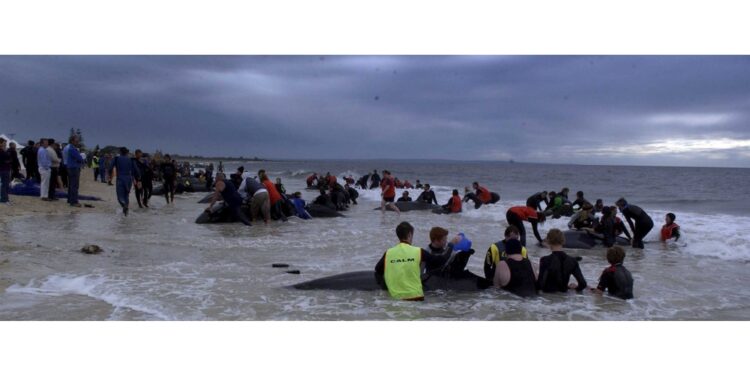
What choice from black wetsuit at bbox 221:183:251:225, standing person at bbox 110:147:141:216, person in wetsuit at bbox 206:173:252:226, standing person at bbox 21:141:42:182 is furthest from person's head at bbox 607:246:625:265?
standing person at bbox 21:141:42:182

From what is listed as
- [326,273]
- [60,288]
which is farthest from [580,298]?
[60,288]

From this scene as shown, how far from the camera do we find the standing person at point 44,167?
49.7 ft

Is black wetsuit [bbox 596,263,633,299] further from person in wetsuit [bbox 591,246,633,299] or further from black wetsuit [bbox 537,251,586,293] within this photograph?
black wetsuit [bbox 537,251,586,293]

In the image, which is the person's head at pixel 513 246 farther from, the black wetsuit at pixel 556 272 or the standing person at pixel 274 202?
the standing person at pixel 274 202

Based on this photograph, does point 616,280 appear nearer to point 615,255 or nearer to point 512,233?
point 615,255

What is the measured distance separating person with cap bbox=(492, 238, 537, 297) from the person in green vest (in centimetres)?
86

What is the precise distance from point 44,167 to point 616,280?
1557 cm

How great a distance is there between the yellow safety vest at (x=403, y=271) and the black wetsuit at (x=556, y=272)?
5.72ft

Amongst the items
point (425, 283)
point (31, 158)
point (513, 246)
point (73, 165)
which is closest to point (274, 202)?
point (73, 165)

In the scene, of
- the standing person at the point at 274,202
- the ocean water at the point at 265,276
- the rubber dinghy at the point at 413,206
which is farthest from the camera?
the rubber dinghy at the point at 413,206

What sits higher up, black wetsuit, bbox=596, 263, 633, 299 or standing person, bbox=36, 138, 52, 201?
standing person, bbox=36, 138, 52, 201

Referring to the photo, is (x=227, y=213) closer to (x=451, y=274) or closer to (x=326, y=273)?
(x=326, y=273)

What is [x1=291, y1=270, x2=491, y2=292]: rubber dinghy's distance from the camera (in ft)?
23.6

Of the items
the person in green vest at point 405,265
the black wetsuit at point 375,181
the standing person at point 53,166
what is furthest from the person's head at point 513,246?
the black wetsuit at point 375,181
